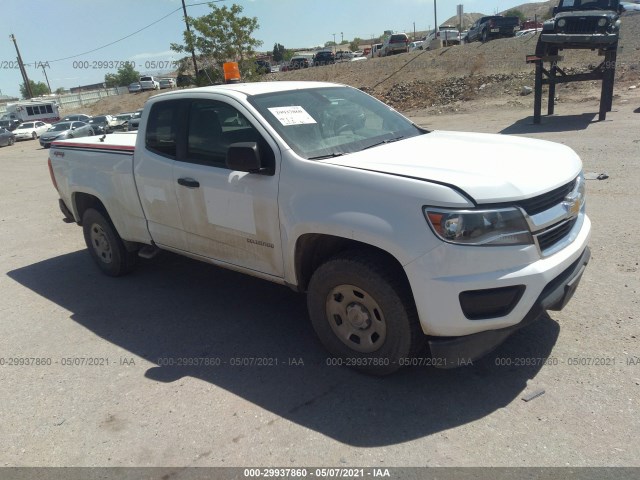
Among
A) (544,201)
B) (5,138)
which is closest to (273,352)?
(544,201)

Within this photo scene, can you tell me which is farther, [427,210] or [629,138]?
[629,138]

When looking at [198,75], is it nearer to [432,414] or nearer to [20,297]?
[20,297]

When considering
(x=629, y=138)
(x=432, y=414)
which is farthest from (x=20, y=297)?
(x=629, y=138)

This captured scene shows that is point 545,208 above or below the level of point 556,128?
above

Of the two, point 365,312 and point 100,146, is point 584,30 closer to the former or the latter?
point 100,146

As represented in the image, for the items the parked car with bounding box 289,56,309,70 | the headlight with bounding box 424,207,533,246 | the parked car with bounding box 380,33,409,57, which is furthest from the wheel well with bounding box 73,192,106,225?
the parked car with bounding box 289,56,309,70

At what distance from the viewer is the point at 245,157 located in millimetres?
3336

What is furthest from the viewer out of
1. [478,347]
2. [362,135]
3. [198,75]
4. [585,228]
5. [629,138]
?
[198,75]

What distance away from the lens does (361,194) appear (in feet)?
9.64

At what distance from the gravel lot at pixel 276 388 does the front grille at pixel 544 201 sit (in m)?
1.06

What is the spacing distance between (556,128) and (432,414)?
1175cm

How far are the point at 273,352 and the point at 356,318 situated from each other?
87 centimetres

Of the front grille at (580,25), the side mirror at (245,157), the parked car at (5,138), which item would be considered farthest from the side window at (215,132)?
the parked car at (5,138)

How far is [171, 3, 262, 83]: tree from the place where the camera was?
83.4ft
